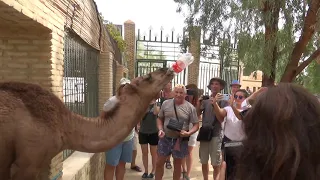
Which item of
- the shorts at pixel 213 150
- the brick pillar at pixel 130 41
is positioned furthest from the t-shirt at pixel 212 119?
the brick pillar at pixel 130 41

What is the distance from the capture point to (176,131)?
5.57 m

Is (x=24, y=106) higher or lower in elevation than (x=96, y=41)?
lower

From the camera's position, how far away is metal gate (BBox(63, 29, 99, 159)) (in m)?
5.71

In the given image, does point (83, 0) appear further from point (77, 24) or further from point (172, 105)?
point (172, 105)

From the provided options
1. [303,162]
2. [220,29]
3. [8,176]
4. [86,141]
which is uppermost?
[220,29]

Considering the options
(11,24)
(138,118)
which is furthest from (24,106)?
(11,24)

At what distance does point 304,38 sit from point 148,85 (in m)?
4.85

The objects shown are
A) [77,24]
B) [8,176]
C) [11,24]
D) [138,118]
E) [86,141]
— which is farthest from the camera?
[77,24]

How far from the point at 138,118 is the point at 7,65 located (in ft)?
5.93

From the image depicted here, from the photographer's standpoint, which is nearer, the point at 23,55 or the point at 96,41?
the point at 23,55

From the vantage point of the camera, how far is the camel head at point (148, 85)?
11.2 feet

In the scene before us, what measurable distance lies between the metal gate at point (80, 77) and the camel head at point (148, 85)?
238 centimetres

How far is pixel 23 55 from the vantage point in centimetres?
397

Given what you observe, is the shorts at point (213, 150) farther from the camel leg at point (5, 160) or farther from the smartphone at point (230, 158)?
the camel leg at point (5, 160)
